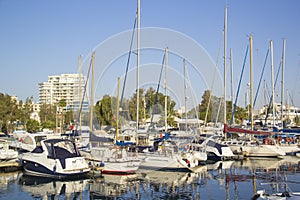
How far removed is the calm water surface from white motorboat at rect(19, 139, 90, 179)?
0.71 metres

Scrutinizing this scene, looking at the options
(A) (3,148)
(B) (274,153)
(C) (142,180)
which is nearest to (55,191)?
(C) (142,180)

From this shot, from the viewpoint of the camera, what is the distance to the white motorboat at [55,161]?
28.2 m

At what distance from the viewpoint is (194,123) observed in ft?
205

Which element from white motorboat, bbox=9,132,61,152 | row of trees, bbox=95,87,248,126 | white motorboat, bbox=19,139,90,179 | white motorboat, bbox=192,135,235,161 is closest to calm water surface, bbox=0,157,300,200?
white motorboat, bbox=19,139,90,179

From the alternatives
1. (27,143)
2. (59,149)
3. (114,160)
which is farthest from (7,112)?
(114,160)

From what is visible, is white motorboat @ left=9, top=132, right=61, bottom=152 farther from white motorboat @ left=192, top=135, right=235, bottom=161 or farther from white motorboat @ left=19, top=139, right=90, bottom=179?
white motorboat @ left=192, top=135, right=235, bottom=161

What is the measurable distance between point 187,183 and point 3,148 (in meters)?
20.0

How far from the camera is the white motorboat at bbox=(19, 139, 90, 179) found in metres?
28.2

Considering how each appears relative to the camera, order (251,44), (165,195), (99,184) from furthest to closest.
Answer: (251,44) → (99,184) → (165,195)

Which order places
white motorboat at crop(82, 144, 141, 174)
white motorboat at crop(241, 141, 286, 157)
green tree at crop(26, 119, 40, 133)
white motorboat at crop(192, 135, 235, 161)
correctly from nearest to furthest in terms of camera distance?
1. white motorboat at crop(82, 144, 141, 174)
2. white motorboat at crop(192, 135, 235, 161)
3. white motorboat at crop(241, 141, 286, 157)
4. green tree at crop(26, 119, 40, 133)

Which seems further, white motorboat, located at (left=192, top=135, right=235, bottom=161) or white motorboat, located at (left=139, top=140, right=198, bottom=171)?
white motorboat, located at (left=192, top=135, right=235, bottom=161)

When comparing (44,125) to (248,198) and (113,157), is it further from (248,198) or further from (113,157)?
(248,198)

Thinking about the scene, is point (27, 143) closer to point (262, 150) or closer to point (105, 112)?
point (262, 150)

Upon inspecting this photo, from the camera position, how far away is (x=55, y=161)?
28.4m
